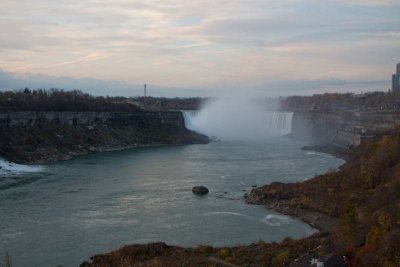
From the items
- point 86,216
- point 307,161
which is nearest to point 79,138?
point 307,161

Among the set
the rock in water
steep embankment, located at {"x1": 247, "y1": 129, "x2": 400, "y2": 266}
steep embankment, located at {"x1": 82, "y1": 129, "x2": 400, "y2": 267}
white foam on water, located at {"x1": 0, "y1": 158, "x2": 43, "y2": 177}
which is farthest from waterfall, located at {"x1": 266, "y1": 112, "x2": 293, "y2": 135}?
steep embankment, located at {"x1": 82, "y1": 129, "x2": 400, "y2": 267}

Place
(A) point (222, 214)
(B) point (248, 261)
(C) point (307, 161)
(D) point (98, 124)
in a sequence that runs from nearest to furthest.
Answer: (B) point (248, 261), (A) point (222, 214), (C) point (307, 161), (D) point (98, 124)

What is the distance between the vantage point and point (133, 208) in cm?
1588

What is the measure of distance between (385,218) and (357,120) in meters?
25.6

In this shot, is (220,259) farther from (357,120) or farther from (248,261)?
(357,120)

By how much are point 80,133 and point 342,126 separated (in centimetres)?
1829

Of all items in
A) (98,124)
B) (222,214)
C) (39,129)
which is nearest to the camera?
(222,214)

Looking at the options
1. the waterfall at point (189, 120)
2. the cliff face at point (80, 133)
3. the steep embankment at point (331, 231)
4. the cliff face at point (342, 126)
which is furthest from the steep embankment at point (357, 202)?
the waterfall at point (189, 120)

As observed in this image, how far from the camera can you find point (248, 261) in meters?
9.63

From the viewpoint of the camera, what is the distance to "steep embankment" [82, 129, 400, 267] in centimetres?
888

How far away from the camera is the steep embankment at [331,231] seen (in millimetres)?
8875

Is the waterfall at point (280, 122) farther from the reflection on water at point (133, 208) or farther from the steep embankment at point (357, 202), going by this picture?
the steep embankment at point (357, 202)

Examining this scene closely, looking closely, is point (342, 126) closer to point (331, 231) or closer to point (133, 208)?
point (133, 208)

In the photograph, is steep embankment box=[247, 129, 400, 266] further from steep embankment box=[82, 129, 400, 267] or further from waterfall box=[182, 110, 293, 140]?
waterfall box=[182, 110, 293, 140]
